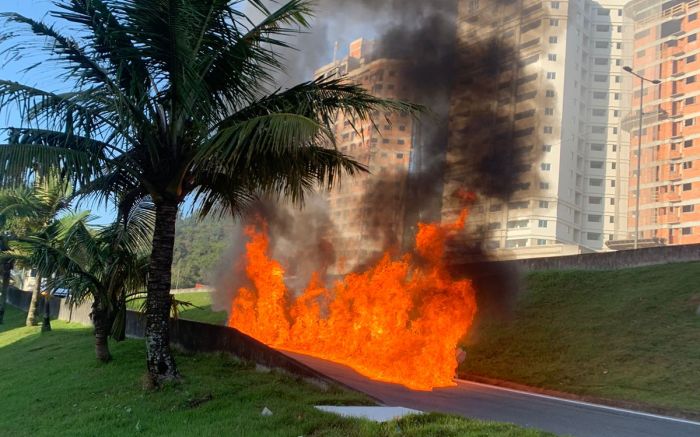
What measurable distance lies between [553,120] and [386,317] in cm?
1274

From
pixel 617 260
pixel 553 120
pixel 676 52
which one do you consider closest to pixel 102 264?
pixel 617 260

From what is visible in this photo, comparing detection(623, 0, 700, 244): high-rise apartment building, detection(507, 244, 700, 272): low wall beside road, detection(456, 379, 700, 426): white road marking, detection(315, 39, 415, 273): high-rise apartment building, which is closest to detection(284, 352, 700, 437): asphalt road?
detection(456, 379, 700, 426): white road marking

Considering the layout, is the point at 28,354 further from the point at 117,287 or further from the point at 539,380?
the point at 539,380

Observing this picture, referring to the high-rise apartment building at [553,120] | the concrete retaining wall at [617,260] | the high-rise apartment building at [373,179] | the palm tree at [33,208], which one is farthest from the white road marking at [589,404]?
the palm tree at [33,208]

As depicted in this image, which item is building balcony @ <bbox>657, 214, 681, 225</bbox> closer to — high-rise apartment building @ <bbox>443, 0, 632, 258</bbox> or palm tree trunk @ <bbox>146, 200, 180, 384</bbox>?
high-rise apartment building @ <bbox>443, 0, 632, 258</bbox>

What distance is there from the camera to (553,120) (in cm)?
2194

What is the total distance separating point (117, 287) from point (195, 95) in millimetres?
5842

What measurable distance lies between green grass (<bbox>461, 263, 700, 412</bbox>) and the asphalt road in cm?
107

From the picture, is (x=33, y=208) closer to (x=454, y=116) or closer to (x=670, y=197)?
(x=454, y=116)

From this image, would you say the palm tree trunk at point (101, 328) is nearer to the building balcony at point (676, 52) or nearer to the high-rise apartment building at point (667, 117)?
the high-rise apartment building at point (667, 117)

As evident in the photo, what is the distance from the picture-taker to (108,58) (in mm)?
8836

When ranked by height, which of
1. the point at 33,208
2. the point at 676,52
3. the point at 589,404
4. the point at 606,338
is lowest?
the point at 589,404

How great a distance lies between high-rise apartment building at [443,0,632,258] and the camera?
15797 millimetres

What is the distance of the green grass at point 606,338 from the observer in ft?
35.1
